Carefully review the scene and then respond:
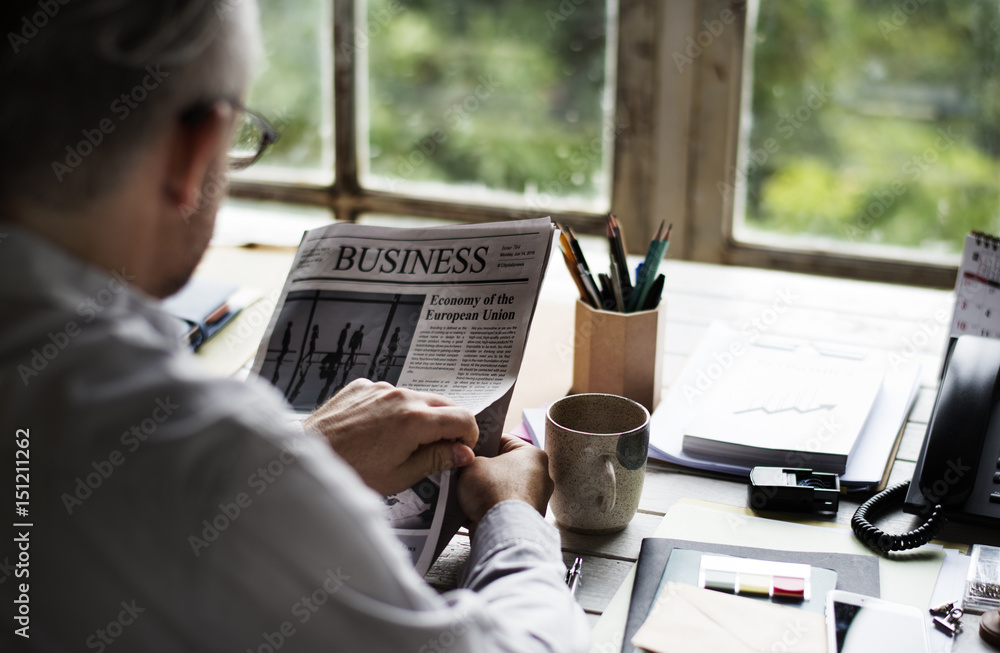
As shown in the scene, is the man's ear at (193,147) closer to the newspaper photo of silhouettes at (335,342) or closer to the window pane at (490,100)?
the newspaper photo of silhouettes at (335,342)

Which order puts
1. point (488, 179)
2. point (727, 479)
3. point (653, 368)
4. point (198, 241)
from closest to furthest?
point (198, 241) < point (727, 479) < point (653, 368) < point (488, 179)

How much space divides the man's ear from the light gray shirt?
9 cm

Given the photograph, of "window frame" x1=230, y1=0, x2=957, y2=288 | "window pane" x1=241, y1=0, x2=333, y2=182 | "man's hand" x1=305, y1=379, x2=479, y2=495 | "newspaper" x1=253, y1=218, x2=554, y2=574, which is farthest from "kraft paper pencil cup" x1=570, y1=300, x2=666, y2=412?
"window pane" x1=241, y1=0, x2=333, y2=182

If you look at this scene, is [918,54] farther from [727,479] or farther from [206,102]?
[206,102]

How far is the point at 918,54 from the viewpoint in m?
2.23

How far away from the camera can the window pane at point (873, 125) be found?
2209 millimetres

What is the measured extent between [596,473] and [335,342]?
0.34 meters

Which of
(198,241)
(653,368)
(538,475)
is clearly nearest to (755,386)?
(653,368)

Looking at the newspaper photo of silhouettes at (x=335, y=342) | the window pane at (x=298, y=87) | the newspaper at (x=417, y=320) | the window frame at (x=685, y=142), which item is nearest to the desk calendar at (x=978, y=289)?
the newspaper at (x=417, y=320)

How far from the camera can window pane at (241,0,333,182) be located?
270 cm

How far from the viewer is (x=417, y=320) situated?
975 millimetres

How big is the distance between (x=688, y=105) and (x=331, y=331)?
5.26ft

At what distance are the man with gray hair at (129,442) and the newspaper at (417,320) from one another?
344 mm

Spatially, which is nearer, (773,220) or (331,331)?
(331,331)
